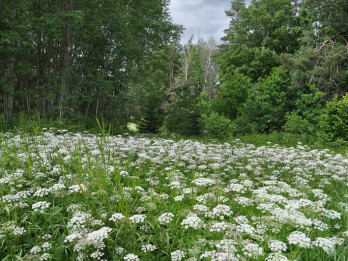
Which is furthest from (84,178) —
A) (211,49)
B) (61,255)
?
(211,49)

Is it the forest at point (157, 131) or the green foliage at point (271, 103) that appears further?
the green foliage at point (271, 103)

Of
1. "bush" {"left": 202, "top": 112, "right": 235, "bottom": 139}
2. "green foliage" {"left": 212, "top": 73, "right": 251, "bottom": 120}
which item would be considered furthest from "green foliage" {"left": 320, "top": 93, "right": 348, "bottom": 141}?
"green foliage" {"left": 212, "top": 73, "right": 251, "bottom": 120}

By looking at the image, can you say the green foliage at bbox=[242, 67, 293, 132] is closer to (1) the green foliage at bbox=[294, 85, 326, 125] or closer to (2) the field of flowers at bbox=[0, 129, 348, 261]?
(1) the green foliage at bbox=[294, 85, 326, 125]

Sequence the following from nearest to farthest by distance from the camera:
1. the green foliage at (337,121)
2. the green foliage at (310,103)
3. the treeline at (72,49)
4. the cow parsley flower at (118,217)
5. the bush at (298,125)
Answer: the cow parsley flower at (118,217) < the treeline at (72,49) < the green foliage at (337,121) < the bush at (298,125) < the green foliage at (310,103)

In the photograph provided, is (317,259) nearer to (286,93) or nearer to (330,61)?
(330,61)

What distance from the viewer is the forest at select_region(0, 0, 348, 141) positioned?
14.2 m

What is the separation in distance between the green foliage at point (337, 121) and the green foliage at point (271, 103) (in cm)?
785

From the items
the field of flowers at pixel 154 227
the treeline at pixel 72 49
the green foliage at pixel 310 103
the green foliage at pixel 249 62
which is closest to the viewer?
the field of flowers at pixel 154 227

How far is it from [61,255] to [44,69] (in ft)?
61.2

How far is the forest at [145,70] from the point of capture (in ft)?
46.4

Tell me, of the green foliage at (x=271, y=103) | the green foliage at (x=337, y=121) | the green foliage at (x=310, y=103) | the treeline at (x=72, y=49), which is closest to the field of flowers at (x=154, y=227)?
the treeline at (x=72, y=49)

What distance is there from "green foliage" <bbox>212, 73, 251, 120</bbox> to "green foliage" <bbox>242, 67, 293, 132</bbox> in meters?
1.79

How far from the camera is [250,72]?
28922mm

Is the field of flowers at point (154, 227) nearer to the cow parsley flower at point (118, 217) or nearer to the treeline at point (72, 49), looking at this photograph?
the cow parsley flower at point (118, 217)
